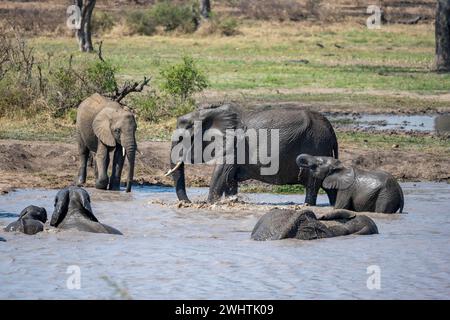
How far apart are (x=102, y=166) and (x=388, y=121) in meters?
7.31

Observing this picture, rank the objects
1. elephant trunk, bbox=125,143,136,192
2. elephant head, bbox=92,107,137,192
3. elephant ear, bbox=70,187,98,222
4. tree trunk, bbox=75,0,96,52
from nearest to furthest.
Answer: elephant ear, bbox=70,187,98,222, elephant trunk, bbox=125,143,136,192, elephant head, bbox=92,107,137,192, tree trunk, bbox=75,0,96,52

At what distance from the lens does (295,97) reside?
24.7m

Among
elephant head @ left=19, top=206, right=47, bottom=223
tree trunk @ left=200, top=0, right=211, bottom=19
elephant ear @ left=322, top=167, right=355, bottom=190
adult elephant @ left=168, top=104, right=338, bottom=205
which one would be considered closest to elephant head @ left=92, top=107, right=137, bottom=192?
adult elephant @ left=168, top=104, right=338, bottom=205

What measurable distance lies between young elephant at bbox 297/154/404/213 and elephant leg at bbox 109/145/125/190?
267 cm

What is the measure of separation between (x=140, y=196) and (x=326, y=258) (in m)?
4.20

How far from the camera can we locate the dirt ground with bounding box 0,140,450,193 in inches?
663

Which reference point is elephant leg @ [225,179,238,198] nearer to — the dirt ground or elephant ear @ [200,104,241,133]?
elephant ear @ [200,104,241,133]

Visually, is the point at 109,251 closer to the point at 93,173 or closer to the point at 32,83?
the point at 93,173

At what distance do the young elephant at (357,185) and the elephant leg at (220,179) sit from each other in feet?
2.89

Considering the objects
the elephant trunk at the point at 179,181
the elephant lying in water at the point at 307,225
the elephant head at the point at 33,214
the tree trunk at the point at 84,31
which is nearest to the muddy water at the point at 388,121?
the elephant trunk at the point at 179,181

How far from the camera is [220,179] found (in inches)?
580

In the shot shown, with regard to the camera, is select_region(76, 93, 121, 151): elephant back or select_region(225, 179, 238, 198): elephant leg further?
select_region(76, 93, 121, 151): elephant back

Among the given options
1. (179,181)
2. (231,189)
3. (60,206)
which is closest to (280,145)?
(231,189)

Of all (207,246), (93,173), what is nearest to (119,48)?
(93,173)
